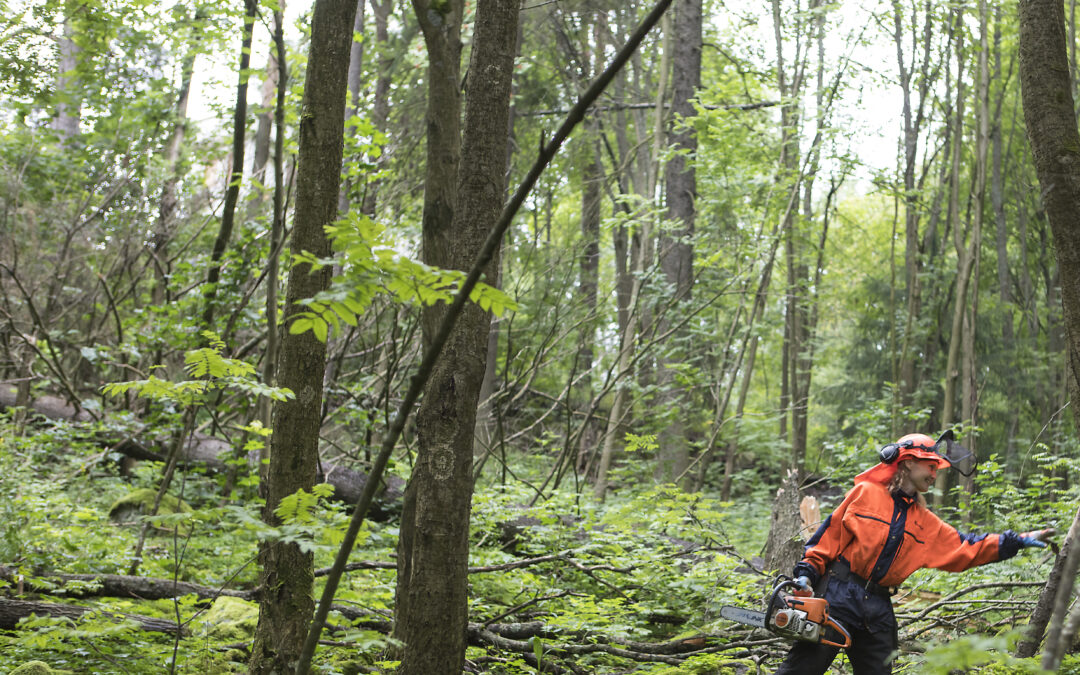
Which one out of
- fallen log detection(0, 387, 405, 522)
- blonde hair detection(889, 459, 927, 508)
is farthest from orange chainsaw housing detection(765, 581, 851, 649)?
fallen log detection(0, 387, 405, 522)

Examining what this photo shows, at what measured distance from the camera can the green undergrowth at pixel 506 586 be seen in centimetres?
452

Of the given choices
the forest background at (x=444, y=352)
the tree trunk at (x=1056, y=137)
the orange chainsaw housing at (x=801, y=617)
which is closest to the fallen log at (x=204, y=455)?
the forest background at (x=444, y=352)

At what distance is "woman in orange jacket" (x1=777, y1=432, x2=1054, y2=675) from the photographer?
13.7 feet

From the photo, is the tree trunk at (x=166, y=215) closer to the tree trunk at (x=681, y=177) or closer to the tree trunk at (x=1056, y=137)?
the tree trunk at (x=681, y=177)

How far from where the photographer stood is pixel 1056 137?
13.2 ft

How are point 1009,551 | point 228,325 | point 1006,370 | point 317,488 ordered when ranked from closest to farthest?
point 317,488, point 1009,551, point 228,325, point 1006,370

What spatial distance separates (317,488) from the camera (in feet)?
9.95

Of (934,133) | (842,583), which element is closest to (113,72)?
(842,583)

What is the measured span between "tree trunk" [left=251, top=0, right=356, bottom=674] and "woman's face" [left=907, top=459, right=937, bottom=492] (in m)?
3.23

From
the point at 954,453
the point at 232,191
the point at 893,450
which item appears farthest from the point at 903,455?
the point at 232,191

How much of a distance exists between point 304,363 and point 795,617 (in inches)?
112

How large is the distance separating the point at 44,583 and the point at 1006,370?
1541 cm

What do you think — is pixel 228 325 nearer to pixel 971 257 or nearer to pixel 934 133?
pixel 971 257

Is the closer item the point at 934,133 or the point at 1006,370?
the point at 1006,370
